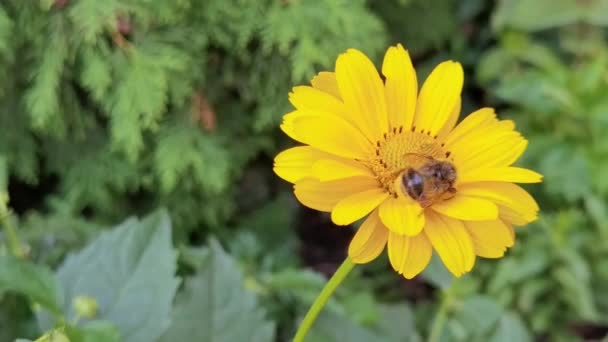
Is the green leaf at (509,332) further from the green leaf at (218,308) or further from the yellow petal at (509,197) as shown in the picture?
the yellow petal at (509,197)

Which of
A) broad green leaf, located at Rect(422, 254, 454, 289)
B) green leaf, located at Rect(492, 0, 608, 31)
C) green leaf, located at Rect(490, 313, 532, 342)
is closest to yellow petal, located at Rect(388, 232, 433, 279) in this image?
broad green leaf, located at Rect(422, 254, 454, 289)

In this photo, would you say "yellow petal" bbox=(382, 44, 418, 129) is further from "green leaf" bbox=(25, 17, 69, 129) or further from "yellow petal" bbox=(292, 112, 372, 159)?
"green leaf" bbox=(25, 17, 69, 129)

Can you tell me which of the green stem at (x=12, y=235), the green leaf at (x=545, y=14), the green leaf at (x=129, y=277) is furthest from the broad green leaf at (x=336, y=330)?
the green leaf at (x=545, y=14)

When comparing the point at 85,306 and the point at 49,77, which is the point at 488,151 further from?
the point at 49,77

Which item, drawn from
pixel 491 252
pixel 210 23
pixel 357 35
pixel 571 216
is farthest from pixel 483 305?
pixel 491 252

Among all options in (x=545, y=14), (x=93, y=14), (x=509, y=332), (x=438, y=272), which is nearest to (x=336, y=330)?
(x=438, y=272)
